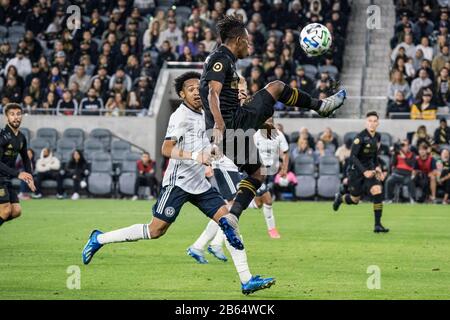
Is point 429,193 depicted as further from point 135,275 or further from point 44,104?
point 135,275

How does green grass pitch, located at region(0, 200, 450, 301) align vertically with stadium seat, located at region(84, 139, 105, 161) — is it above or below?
above

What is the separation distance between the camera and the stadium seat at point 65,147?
30297mm

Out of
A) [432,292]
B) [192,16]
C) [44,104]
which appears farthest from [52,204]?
[432,292]

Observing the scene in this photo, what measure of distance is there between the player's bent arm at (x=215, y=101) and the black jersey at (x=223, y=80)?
61mm

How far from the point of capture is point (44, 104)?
31.1 meters

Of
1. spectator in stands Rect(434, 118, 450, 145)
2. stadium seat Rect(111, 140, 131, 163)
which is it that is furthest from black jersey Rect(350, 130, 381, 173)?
stadium seat Rect(111, 140, 131, 163)

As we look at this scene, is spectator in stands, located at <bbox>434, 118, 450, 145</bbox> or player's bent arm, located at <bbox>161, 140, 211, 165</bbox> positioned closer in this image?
player's bent arm, located at <bbox>161, 140, 211, 165</bbox>

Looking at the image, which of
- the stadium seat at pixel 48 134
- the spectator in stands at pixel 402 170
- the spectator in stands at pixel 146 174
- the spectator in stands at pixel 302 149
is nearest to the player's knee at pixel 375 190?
the spectator in stands at pixel 402 170

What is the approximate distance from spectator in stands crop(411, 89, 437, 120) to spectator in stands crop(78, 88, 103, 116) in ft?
29.8

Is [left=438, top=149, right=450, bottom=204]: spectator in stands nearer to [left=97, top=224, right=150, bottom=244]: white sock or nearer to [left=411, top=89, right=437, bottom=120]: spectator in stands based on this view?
[left=411, top=89, right=437, bottom=120]: spectator in stands

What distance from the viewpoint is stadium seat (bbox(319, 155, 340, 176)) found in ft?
94.0

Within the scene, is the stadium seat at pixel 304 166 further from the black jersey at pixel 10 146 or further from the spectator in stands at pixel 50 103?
the black jersey at pixel 10 146

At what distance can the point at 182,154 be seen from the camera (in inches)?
432
